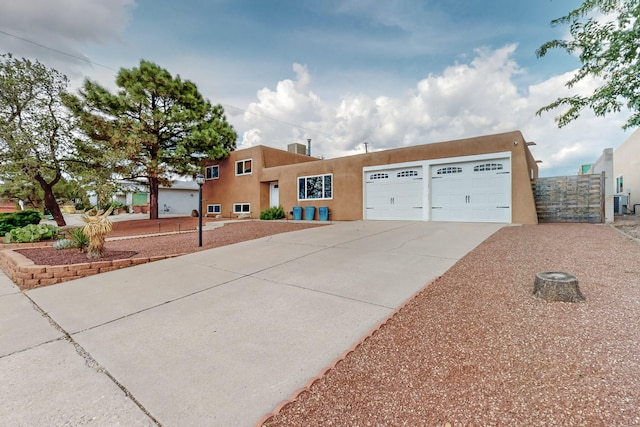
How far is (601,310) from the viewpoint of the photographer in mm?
2670

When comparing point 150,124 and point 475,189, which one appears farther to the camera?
point 150,124

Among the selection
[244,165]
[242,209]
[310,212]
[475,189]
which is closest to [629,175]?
[475,189]

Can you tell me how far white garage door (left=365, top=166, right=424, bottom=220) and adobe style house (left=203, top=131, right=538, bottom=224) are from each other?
0.13ft

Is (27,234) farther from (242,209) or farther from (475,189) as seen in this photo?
(475,189)

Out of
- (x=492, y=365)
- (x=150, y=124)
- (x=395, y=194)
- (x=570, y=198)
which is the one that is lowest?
(x=492, y=365)

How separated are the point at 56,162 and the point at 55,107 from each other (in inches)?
86.7

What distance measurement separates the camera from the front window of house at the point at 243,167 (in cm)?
1733

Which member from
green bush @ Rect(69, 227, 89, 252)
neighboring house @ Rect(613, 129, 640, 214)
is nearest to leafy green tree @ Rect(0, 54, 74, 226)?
green bush @ Rect(69, 227, 89, 252)

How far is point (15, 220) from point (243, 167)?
10.5 metres

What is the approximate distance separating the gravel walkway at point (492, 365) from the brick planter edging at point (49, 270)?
17.4 ft

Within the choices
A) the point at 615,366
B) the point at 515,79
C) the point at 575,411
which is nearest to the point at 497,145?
the point at 515,79

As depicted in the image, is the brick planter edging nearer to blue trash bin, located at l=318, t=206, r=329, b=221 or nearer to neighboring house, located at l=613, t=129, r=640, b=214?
blue trash bin, located at l=318, t=206, r=329, b=221

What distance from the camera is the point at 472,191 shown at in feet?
33.3

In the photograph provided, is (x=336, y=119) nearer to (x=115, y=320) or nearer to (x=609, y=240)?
(x=609, y=240)
